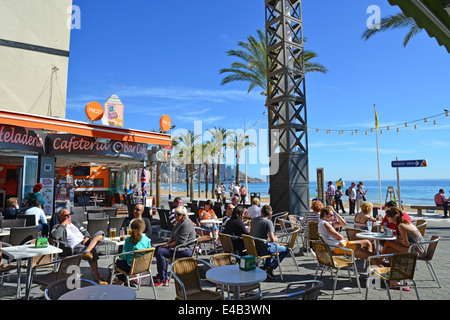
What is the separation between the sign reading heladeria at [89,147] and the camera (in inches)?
472

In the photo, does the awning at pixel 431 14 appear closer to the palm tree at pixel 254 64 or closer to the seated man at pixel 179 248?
the seated man at pixel 179 248

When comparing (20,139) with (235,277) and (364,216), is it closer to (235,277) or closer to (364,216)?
(235,277)

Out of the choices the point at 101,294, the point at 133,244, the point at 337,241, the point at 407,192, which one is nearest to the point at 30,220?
the point at 133,244

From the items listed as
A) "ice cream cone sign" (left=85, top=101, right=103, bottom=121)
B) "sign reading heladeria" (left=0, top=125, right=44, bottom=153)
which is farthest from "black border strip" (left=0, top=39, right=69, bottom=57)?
"sign reading heladeria" (left=0, top=125, right=44, bottom=153)

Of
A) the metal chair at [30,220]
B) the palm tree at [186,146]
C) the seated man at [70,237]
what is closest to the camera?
the seated man at [70,237]

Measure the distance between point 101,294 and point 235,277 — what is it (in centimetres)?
143

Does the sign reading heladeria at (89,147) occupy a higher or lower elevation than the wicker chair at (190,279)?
higher

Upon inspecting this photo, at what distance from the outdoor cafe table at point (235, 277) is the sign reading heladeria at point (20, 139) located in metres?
10.5

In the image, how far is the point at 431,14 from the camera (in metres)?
2.23

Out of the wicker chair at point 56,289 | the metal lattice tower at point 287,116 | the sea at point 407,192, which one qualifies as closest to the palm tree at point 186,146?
the sea at point 407,192

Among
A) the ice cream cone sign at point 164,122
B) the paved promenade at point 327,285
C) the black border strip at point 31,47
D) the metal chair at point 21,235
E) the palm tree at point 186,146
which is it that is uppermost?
the black border strip at point 31,47

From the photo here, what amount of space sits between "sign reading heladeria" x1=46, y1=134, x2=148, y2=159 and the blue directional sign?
473 inches

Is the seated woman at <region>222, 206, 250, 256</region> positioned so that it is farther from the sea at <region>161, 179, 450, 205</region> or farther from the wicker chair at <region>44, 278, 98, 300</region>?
the sea at <region>161, 179, 450, 205</region>
